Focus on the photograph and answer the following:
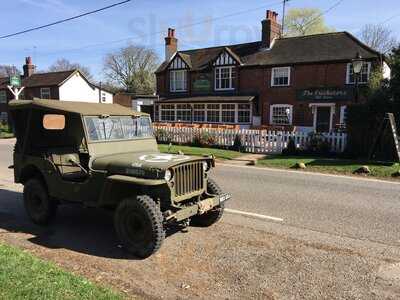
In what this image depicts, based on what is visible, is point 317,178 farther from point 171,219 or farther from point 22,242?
point 22,242

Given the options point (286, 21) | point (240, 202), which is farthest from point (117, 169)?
point (286, 21)

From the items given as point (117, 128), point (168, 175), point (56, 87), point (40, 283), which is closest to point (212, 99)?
point (56, 87)

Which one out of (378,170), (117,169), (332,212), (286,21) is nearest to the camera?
(117,169)

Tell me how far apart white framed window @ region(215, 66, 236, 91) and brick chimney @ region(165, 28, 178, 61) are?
7.21m

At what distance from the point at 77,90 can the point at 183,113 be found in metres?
16.7

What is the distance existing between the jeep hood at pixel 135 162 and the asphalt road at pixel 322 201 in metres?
2.39

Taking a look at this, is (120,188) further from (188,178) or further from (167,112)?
(167,112)

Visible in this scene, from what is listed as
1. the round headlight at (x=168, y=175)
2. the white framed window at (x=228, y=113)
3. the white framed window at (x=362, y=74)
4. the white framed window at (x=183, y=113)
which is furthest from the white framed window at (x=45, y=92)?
the round headlight at (x=168, y=175)

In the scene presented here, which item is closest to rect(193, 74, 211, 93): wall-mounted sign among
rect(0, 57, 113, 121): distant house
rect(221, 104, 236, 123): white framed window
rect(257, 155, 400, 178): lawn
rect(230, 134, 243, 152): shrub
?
rect(221, 104, 236, 123): white framed window

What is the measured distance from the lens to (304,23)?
190ft

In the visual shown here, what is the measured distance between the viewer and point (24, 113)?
22.9ft

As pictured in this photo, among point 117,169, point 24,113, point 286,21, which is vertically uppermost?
point 286,21

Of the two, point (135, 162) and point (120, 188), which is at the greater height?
point (135, 162)

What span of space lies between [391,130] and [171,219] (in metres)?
11.2
